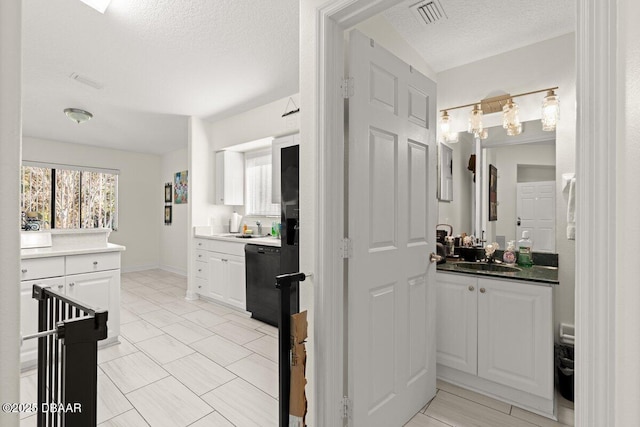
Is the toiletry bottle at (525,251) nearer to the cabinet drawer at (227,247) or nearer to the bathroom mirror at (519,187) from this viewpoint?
the bathroom mirror at (519,187)

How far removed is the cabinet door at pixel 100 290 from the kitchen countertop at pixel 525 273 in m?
2.96

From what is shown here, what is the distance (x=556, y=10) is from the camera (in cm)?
202

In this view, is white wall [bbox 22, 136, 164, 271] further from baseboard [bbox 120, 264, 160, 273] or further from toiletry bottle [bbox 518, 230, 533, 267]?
toiletry bottle [bbox 518, 230, 533, 267]

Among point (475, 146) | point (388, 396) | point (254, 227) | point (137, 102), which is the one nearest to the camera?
point (388, 396)

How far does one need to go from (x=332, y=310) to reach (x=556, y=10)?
95.4 inches

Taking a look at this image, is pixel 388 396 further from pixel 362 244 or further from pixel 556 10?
pixel 556 10

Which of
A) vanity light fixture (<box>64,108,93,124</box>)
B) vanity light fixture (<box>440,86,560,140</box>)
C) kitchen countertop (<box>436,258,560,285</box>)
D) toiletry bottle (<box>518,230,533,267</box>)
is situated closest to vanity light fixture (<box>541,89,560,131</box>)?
vanity light fixture (<box>440,86,560,140</box>)

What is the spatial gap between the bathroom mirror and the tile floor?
1.21 metres

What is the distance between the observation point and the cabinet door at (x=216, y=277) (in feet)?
13.3

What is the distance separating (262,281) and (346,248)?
88.6 inches

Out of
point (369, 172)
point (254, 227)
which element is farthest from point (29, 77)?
point (369, 172)

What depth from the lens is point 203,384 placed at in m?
2.26

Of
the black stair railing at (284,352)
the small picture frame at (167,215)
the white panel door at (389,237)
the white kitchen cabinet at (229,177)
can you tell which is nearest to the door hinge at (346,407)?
the white panel door at (389,237)

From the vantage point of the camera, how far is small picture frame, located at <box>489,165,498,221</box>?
2660 mm
